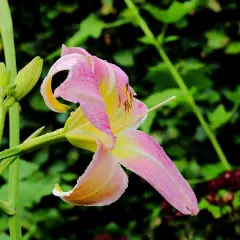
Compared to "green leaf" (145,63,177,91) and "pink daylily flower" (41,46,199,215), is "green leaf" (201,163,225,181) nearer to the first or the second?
"green leaf" (145,63,177,91)

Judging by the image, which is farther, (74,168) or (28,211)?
(74,168)

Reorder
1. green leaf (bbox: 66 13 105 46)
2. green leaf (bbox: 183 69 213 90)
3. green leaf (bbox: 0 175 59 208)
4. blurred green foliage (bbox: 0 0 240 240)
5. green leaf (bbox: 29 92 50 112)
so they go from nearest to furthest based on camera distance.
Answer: green leaf (bbox: 0 175 59 208) < green leaf (bbox: 66 13 105 46) < green leaf (bbox: 183 69 213 90) < blurred green foliage (bbox: 0 0 240 240) < green leaf (bbox: 29 92 50 112)

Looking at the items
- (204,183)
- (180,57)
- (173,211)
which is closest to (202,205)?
(173,211)

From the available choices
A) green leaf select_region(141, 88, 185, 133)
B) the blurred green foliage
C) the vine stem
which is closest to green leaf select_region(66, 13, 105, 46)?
the blurred green foliage

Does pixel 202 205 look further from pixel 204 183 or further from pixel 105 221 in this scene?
pixel 105 221

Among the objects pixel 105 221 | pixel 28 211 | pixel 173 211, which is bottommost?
pixel 105 221

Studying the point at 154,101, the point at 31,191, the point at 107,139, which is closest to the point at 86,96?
the point at 107,139
